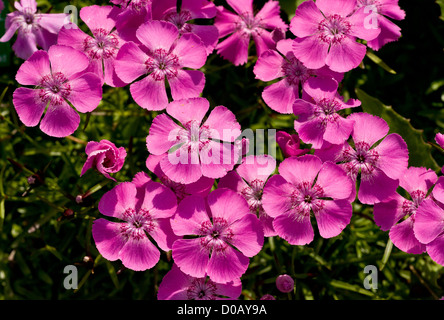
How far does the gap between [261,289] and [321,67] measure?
1.55 meters

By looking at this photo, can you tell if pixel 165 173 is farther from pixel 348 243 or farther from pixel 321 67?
pixel 348 243

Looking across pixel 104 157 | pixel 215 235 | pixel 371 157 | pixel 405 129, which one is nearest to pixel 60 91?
pixel 104 157

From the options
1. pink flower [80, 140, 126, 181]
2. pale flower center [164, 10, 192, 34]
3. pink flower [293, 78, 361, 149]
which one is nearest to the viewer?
pink flower [80, 140, 126, 181]

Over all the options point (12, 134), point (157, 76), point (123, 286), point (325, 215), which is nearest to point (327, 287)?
point (325, 215)

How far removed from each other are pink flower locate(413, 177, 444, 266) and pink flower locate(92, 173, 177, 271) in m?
1.20

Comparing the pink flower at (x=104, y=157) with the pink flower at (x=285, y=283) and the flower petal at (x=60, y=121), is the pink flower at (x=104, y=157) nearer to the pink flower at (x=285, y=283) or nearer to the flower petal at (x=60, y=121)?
the flower petal at (x=60, y=121)

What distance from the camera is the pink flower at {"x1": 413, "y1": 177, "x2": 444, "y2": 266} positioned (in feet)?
6.61

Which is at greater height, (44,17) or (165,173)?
(44,17)

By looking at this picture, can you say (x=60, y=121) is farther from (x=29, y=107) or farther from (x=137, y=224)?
(x=137, y=224)

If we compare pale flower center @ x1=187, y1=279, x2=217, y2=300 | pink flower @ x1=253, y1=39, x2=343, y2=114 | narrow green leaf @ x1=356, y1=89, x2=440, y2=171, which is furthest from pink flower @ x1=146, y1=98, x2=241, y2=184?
narrow green leaf @ x1=356, y1=89, x2=440, y2=171

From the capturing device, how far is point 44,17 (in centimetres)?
249

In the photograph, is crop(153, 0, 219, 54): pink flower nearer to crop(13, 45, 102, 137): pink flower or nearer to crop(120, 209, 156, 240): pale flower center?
crop(13, 45, 102, 137): pink flower

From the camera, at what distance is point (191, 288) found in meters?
2.15

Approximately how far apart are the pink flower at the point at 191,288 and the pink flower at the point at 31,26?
1.55 m
